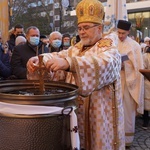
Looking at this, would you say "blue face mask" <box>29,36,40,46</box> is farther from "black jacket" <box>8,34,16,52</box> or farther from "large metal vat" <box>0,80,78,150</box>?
"large metal vat" <box>0,80,78,150</box>

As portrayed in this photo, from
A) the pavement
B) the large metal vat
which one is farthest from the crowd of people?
the pavement

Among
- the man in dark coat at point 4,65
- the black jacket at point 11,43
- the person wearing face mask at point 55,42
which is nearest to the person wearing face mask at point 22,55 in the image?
the man in dark coat at point 4,65

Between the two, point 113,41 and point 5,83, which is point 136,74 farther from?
point 5,83

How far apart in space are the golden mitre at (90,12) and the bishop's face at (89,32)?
0.13ft

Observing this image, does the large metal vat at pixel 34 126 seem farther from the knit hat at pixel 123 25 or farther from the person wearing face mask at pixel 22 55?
the knit hat at pixel 123 25

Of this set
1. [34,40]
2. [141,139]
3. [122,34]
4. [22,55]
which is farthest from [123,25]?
[141,139]

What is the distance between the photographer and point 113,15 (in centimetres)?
501

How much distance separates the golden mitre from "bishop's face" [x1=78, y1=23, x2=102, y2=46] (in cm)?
4

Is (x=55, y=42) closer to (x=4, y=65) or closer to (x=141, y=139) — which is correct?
(x=4, y=65)

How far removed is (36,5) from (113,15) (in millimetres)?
23975

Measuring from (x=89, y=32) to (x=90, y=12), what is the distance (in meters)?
0.16

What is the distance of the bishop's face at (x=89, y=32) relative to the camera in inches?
88.1

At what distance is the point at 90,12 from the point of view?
226 cm

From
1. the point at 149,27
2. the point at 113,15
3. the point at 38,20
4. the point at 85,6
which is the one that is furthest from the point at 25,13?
the point at 85,6
